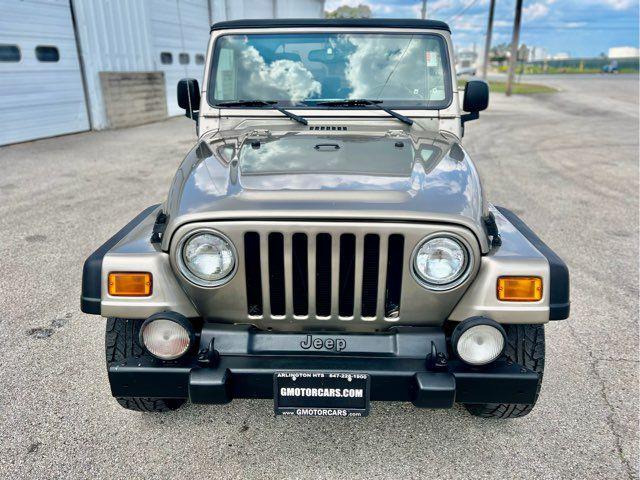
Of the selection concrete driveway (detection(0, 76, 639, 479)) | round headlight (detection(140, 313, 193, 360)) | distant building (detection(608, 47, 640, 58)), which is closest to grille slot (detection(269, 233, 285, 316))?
round headlight (detection(140, 313, 193, 360))

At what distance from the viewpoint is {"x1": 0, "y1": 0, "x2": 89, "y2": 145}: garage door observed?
9.80 m

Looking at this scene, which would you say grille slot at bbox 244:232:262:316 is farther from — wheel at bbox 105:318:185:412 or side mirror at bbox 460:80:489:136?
side mirror at bbox 460:80:489:136

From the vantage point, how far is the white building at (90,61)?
32.9 ft

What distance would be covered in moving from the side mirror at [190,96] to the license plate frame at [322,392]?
2.21 m

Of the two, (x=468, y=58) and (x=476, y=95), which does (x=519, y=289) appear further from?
(x=468, y=58)

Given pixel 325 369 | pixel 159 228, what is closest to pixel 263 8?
pixel 159 228

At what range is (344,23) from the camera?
3.48 metres

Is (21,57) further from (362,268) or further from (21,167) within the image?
(362,268)

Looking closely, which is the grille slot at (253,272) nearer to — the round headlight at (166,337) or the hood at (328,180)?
the hood at (328,180)

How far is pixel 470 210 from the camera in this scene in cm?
216

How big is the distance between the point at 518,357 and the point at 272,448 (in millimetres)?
1225

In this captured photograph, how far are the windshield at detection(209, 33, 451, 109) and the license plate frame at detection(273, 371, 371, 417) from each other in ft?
6.04

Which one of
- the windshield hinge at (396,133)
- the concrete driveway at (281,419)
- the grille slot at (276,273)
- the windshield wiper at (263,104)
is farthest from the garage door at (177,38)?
the grille slot at (276,273)

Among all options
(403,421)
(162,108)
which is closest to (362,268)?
(403,421)
